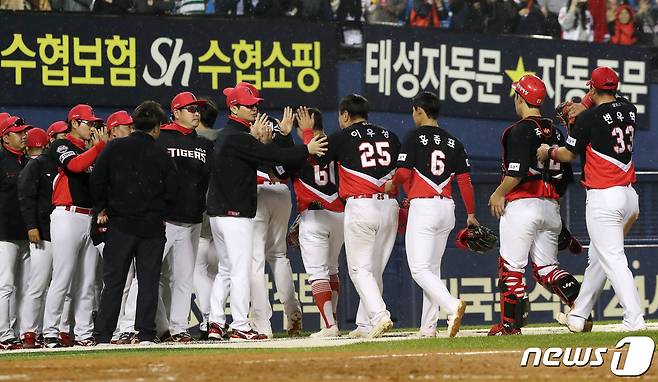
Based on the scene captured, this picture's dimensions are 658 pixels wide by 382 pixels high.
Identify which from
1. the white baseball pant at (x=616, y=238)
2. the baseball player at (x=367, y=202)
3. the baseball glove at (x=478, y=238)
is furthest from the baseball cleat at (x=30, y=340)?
the white baseball pant at (x=616, y=238)

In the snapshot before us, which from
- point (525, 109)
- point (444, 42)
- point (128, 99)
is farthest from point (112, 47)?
point (525, 109)

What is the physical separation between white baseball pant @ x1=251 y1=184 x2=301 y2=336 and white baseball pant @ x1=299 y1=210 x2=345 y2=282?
1.10 feet

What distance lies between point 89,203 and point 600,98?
4.36 meters

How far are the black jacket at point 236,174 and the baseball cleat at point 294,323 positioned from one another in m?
1.41

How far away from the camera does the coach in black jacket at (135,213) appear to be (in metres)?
10.6

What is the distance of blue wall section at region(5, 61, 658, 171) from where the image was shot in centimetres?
1532

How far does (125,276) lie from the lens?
35.1ft

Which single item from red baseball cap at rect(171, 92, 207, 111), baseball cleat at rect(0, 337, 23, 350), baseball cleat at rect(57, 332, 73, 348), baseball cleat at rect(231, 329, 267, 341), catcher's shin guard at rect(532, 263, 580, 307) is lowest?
baseball cleat at rect(0, 337, 23, 350)

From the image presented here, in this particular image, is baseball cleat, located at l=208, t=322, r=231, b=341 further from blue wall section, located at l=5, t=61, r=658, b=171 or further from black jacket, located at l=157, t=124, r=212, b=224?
blue wall section, located at l=5, t=61, r=658, b=171

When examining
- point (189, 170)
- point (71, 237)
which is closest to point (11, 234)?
point (71, 237)

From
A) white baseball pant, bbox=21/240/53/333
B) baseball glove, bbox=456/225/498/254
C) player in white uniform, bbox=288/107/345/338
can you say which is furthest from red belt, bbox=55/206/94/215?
baseball glove, bbox=456/225/498/254

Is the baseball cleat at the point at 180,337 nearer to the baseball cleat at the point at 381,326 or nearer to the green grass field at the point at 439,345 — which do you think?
the green grass field at the point at 439,345

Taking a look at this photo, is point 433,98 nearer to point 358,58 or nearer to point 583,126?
point 583,126

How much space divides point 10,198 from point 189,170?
1826 mm
